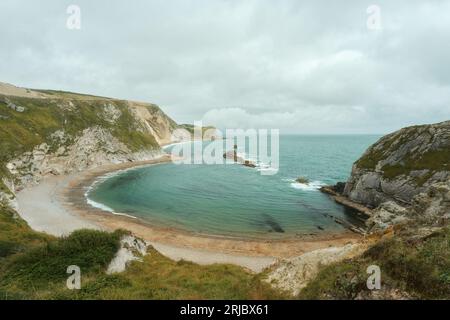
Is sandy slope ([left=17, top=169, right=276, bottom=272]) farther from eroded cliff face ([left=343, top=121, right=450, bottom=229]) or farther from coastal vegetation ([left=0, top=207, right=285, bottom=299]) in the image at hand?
eroded cliff face ([left=343, top=121, right=450, bottom=229])

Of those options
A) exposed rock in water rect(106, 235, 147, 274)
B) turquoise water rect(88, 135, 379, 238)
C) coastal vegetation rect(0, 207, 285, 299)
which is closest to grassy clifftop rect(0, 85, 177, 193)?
turquoise water rect(88, 135, 379, 238)

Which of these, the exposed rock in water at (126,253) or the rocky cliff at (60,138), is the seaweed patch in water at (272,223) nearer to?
the exposed rock in water at (126,253)

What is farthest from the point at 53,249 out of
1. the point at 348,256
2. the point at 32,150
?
the point at 32,150

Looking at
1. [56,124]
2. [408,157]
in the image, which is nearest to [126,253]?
→ [408,157]

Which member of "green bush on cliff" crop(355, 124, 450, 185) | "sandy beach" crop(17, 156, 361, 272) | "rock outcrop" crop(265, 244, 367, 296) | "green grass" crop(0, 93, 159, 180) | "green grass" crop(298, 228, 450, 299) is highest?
"green grass" crop(0, 93, 159, 180)

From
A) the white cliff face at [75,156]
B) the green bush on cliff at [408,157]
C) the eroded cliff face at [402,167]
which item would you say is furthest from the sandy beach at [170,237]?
the green bush on cliff at [408,157]
